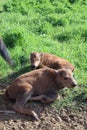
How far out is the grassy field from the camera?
28.7 feet

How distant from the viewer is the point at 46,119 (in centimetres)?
687

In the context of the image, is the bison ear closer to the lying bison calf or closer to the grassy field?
the lying bison calf

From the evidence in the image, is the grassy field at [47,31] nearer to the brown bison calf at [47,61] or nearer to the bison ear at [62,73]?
the brown bison calf at [47,61]

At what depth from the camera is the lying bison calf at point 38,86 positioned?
694 cm

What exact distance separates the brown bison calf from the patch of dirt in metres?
1.22

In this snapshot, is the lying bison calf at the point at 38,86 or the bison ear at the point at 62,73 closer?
the lying bison calf at the point at 38,86

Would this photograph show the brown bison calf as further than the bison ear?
Yes

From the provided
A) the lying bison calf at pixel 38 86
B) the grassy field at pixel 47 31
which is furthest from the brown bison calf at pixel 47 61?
the lying bison calf at pixel 38 86

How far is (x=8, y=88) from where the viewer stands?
7164mm

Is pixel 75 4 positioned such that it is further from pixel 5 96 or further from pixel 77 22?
pixel 5 96

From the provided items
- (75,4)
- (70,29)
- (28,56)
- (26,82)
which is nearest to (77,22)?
(70,29)

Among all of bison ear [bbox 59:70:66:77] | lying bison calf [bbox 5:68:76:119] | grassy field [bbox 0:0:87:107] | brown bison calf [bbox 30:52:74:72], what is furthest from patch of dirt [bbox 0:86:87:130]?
brown bison calf [bbox 30:52:74:72]

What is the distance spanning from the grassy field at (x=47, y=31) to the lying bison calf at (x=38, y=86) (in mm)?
327

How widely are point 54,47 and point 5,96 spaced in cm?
257
